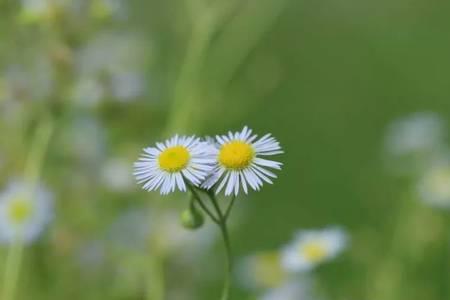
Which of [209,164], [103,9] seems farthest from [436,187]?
[209,164]

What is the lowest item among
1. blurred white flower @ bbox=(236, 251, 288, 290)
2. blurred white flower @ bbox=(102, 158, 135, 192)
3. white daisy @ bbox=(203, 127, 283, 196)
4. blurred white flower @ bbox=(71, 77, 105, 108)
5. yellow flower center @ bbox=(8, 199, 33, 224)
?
white daisy @ bbox=(203, 127, 283, 196)

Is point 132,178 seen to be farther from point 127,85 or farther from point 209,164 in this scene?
point 209,164

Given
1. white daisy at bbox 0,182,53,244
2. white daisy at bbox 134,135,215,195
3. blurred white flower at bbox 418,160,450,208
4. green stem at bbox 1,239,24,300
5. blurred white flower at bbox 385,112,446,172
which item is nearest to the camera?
white daisy at bbox 134,135,215,195

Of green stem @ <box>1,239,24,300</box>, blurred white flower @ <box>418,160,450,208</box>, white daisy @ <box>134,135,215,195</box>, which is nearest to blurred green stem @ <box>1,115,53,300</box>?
green stem @ <box>1,239,24,300</box>

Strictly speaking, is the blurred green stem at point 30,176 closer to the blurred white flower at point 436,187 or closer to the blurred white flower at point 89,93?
the blurred white flower at point 89,93

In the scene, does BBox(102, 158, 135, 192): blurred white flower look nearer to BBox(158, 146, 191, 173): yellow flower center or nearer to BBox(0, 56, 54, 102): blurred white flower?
BBox(0, 56, 54, 102): blurred white flower

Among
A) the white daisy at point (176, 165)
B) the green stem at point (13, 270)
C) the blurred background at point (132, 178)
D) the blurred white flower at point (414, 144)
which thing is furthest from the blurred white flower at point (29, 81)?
the blurred white flower at point (414, 144)

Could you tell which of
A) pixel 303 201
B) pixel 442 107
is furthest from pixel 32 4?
pixel 442 107
